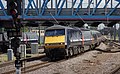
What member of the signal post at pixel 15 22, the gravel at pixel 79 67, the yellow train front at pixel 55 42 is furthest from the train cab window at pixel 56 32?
the signal post at pixel 15 22

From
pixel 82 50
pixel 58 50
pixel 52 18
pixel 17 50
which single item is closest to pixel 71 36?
pixel 58 50

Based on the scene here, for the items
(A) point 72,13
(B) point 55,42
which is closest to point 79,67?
(B) point 55,42

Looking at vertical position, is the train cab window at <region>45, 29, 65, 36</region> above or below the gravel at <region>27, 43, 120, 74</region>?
above

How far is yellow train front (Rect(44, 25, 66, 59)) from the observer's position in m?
23.2

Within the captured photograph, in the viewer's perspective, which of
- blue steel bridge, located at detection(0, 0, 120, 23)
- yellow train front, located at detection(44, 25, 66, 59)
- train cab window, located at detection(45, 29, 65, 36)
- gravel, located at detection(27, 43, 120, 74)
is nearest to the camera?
gravel, located at detection(27, 43, 120, 74)

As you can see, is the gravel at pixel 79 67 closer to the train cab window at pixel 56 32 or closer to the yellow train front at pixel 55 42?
the yellow train front at pixel 55 42

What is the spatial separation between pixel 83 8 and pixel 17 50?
46172 mm

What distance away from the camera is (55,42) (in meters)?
23.3

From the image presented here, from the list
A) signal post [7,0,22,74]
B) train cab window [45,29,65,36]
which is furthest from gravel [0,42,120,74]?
signal post [7,0,22,74]

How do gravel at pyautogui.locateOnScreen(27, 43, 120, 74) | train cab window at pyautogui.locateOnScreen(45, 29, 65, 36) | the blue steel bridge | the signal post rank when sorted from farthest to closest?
the blue steel bridge, train cab window at pyautogui.locateOnScreen(45, 29, 65, 36), gravel at pyautogui.locateOnScreen(27, 43, 120, 74), the signal post

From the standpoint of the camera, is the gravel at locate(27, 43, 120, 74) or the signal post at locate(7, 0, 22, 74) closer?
the signal post at locate(7, 0, 22, 74)

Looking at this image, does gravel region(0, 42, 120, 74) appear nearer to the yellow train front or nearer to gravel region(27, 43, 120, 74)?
gravel region(27, 43, 120, 74)

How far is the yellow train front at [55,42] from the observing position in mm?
23219

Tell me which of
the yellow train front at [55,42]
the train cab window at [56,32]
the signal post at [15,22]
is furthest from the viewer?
the train cab window at [56,32]
